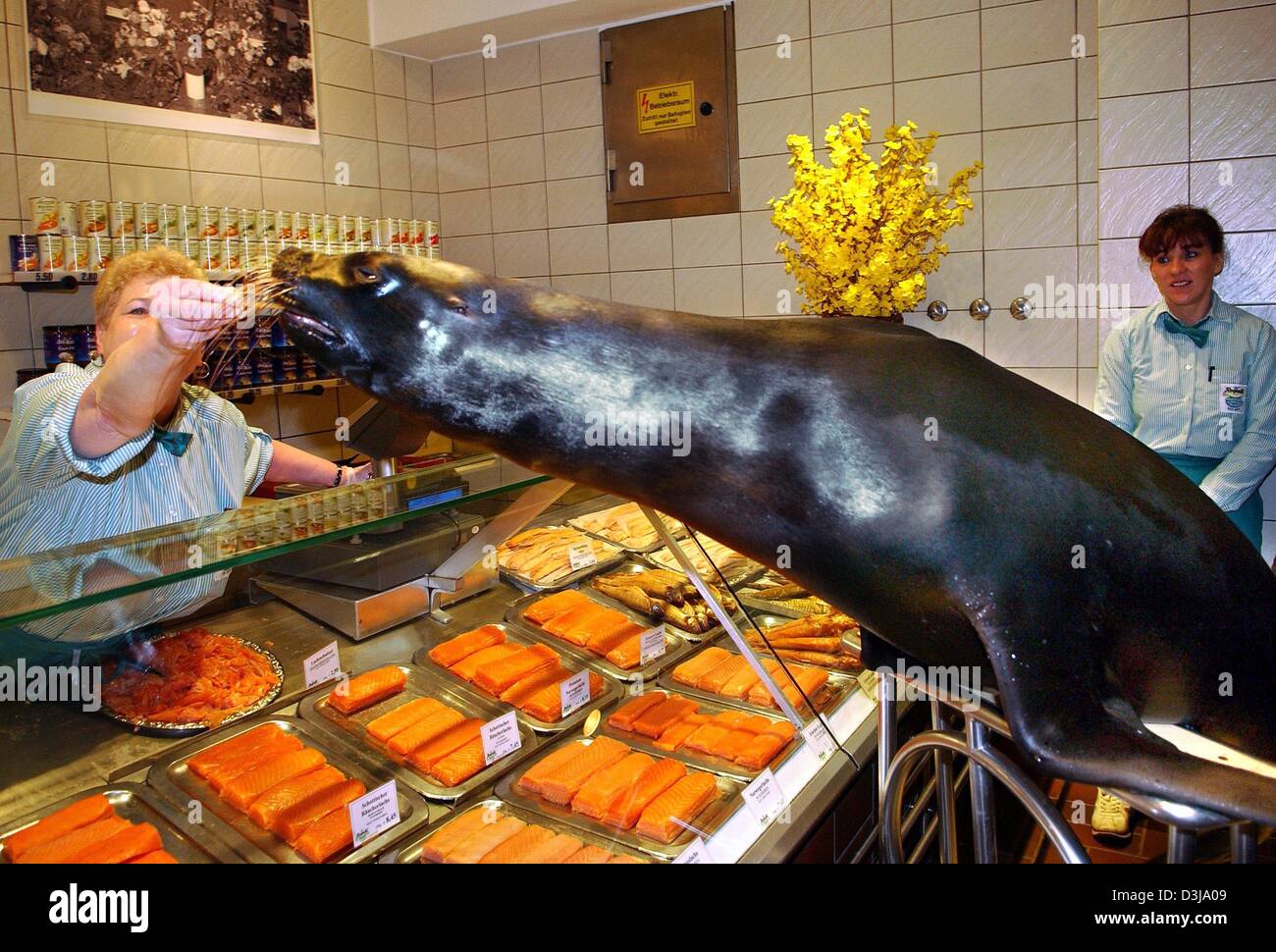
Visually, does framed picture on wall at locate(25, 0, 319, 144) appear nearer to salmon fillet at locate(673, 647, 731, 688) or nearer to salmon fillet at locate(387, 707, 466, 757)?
salmon fillet at locate(387, 707, 466, 757)

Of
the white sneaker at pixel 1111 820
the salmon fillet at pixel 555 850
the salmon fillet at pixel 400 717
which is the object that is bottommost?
the white sneaker at pixel 1111 820

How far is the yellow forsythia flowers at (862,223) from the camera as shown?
359cm

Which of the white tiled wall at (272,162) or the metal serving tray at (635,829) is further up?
the white tiled wall at (272,162)

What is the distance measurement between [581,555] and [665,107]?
375cm

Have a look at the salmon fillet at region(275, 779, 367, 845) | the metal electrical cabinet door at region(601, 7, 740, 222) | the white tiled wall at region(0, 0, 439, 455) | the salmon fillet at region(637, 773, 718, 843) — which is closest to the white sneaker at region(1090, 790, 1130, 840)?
the salmon fillet at region(637, 773, 718, 843)

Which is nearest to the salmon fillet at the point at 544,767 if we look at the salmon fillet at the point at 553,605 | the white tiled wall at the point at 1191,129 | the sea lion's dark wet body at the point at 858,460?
the salmon fillet at the point at 553,605

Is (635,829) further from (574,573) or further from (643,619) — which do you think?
(574,573)

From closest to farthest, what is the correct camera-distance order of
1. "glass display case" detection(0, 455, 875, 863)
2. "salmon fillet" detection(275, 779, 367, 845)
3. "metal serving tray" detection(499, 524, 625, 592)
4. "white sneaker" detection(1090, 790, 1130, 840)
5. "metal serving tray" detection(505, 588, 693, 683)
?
"glass display case" detection(0, 455, 875, 863)
"salmon fillet" detection(275, 779, 367, 845)
"metal serving tray" detection(505, 588, 693, 683)
"metal serving tray" detection(499, 524, 625, 592)
"white sneaker" detection(1090, 790, 1130, 840)

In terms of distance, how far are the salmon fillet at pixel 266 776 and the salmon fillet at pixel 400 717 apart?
140 millimetres

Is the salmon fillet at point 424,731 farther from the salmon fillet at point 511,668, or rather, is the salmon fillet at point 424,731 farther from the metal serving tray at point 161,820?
the metal serving tray at point 161,820

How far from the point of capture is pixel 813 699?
89.0 inches

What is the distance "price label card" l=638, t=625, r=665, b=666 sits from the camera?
2436 millimetres

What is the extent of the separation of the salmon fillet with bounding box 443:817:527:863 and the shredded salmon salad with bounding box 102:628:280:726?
Answer: 1.86 ft

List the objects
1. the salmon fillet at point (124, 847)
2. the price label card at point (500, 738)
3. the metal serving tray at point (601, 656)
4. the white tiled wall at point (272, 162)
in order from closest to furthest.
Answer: the salmon fillet at point (124, 847) < the price label card at point (500, 738) < the metal serving tray at point (601, 656) < the white tiled wall at point (272, 162)
